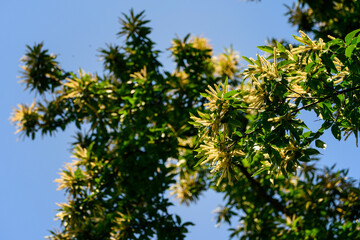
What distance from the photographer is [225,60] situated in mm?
6215

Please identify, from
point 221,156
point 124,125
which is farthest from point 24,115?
point 221,156

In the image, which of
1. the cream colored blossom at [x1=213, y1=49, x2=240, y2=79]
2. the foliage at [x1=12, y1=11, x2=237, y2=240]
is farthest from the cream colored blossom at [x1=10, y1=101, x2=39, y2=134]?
the cream colored blossom at [x1=213, y1=49, x2=240, y2=79]

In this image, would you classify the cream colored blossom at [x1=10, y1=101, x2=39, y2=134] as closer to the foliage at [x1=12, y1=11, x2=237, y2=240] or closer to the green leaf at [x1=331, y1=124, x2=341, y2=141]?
the foliage at [x1=12, y1=11, x2=237, y2=240]

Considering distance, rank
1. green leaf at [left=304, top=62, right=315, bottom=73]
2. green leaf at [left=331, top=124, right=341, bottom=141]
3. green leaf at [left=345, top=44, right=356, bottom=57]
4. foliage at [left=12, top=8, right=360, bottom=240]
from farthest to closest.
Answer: foliage at [left=12, top=8, right=360, bottom=240], green leaf at [left=331, top=124, right=341, bottom=141], green leaf at [left=304, top=62, right=315, bottom=73], green leaf at [left=345, top=44, right=356, bottom=57]

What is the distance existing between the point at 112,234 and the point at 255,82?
3319 millimetres

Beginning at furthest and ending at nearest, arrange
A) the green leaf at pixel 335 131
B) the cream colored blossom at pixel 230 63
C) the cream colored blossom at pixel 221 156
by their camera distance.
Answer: the cream colored blossom at pixel 230 63 → the cream colored blossom at pixel 221 156 → the green leaf at pixel 335 131

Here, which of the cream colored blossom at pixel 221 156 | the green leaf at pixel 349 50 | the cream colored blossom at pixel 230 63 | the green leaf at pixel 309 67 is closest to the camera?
the green leaf at pixel 349 50

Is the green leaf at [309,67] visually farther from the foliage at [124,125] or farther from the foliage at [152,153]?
the foliage at [124,125]

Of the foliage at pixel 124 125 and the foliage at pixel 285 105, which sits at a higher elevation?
the foliage at pixel 124 125

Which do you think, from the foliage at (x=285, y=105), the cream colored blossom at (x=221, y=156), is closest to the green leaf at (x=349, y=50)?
the foliage at (x=285, y=105)

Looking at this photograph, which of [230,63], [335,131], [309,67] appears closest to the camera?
[309,67]

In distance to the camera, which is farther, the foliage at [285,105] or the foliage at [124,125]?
the foliage at [124,125]

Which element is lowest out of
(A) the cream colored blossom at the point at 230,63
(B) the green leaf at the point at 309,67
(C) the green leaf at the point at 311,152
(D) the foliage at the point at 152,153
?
(C) the green leaf at the point at 311,152

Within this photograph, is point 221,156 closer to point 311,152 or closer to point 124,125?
point 311,152
